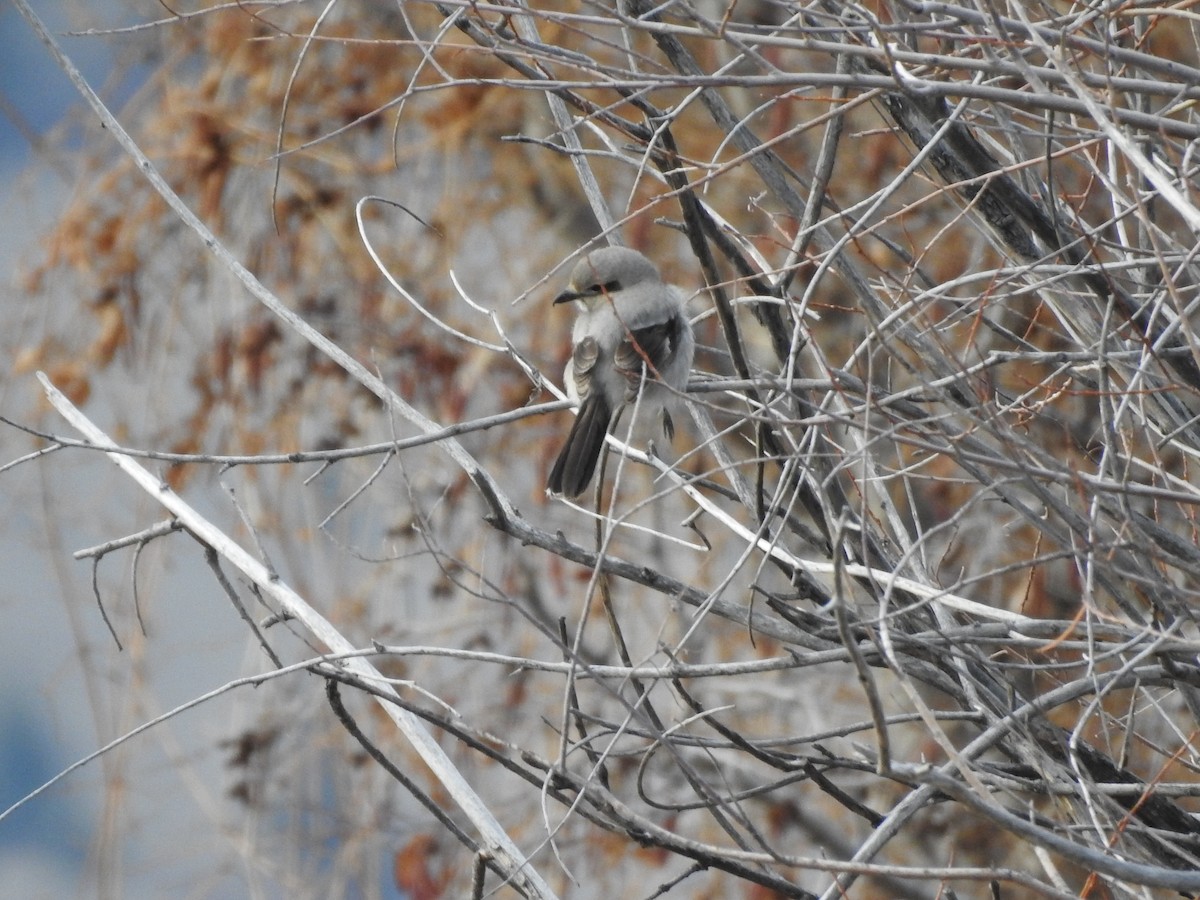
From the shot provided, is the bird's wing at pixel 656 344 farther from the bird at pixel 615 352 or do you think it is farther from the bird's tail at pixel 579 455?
the bird's tail at pixel 579 455

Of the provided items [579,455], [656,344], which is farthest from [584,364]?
[579,455]

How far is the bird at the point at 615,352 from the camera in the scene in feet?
12.7

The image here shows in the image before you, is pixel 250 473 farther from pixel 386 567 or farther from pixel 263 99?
pixel 263 99

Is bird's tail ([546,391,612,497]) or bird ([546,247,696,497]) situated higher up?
bird ([546,247,696,497])

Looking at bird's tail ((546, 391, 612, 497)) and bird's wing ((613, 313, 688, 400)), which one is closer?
bird's tail ((546, 391, 612, 497))

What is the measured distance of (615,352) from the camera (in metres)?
4.26

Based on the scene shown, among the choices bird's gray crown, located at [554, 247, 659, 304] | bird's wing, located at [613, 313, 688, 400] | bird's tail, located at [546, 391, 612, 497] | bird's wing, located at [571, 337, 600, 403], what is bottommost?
bird's tail, located at [546, 391, 612, 497]

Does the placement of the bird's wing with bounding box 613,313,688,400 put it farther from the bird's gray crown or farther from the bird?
the bird's gray crown

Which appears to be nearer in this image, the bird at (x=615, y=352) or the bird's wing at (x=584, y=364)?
the bird at (x=615, y=352)

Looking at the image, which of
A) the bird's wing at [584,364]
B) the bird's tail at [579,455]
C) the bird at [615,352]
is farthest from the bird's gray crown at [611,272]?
the bird's tail at [579,455]

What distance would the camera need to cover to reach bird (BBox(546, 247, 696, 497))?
12.7ft

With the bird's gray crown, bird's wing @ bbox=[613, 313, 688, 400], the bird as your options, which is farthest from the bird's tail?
the bird's gray crown

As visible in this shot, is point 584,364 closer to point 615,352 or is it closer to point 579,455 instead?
point 615,352

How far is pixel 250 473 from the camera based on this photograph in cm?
629
